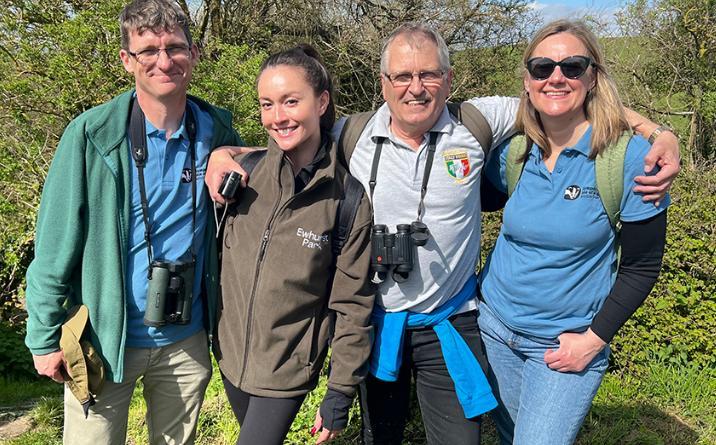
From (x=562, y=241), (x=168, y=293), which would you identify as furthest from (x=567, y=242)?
(x=168, y=293)

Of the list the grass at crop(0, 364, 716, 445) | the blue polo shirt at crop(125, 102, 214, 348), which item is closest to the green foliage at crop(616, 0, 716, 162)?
the grass at crop(0, 364, 716, 445)

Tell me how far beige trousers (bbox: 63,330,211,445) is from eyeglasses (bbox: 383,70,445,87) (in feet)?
5.17

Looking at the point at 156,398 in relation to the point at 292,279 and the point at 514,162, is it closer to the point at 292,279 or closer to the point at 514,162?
the point at 292,279

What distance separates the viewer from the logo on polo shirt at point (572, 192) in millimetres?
2496

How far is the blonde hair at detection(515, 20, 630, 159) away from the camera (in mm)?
2455

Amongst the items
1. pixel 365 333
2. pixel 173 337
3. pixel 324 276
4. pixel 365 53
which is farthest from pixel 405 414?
pixel 365 53

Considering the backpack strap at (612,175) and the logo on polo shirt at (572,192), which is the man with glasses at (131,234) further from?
the backpack strap at (612,175)

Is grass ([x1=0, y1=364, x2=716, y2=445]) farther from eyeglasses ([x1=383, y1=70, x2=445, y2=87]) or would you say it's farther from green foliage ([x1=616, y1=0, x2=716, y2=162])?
green foliage ([x1=616, y1=0, x2=716, y2=162])

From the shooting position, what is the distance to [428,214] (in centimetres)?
271

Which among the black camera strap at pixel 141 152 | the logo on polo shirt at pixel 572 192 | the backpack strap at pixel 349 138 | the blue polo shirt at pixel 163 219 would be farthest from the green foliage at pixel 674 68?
the black camera strap at pixel 141 152

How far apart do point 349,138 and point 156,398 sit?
165cm

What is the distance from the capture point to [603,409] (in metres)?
4.43

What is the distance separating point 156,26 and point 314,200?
1.05 meters

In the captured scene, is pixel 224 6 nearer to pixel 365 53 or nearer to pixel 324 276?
pixel 365 53
